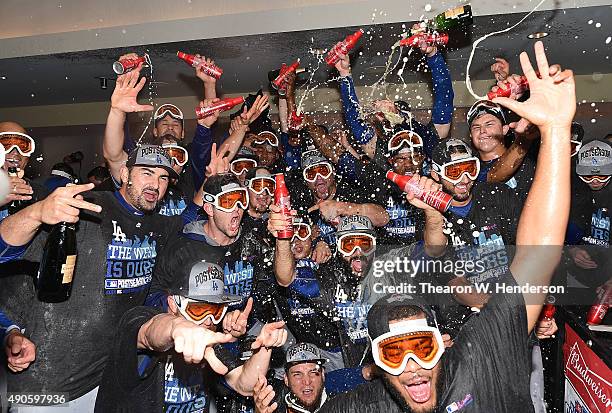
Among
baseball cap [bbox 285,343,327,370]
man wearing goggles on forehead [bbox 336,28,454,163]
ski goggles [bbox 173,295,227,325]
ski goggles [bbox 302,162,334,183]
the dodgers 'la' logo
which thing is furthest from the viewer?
ski goggles [bbox 302,162,334,183]

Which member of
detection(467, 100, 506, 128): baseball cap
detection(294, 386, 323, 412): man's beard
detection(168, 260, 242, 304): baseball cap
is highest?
detection(467, 100, 506, 128): baseball cap

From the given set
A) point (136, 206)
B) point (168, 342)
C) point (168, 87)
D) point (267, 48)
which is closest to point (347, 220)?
point (136, 206)

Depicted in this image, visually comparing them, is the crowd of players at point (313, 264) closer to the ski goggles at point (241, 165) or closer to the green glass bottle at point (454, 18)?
the ski goggles at point (241, 165)

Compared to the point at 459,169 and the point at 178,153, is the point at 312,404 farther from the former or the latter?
the point at 178,153

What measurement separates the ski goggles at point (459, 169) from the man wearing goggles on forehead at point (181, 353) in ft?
5.91

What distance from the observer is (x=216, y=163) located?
516 cm

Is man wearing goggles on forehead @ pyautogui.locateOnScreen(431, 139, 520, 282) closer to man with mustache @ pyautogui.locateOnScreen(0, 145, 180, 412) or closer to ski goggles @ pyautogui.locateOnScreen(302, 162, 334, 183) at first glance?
ski goggles @ pyautogui.locateOnScreen(302, 162, 334, 183)

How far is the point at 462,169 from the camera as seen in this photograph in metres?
4.26

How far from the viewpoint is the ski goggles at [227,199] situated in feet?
14.7

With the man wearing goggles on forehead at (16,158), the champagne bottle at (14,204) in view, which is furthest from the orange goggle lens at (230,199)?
the champagne bottle at (14,204)

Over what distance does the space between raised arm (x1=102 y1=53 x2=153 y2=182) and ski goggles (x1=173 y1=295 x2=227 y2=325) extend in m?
1.58

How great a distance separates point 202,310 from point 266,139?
3719mm

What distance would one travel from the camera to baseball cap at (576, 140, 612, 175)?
5.80 metres

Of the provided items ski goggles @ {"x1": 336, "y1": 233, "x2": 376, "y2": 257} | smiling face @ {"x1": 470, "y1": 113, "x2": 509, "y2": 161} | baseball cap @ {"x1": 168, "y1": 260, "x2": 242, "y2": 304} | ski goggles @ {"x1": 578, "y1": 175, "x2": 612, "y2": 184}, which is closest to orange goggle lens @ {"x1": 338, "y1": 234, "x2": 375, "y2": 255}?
ski goggles @ {"x1": 336, "y1": 233, "x2": 376, "y2": 257}
